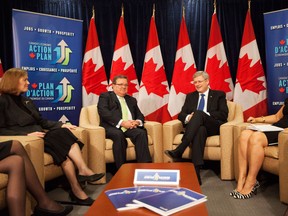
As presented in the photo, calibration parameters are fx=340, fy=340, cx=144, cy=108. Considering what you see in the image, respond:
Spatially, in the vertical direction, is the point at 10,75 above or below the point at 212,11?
below

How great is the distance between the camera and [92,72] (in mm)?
4516

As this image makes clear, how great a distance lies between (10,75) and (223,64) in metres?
2.75

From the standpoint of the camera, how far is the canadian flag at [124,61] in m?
4.57

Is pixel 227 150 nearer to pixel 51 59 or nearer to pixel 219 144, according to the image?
pixel 219 144

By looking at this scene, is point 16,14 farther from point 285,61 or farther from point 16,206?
point 285,61

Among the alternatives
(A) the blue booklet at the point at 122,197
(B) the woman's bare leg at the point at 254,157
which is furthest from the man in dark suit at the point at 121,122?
(A) the blue booklet at the point at 122,197

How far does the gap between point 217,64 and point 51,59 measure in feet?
7.02

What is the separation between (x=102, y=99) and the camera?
3.80m

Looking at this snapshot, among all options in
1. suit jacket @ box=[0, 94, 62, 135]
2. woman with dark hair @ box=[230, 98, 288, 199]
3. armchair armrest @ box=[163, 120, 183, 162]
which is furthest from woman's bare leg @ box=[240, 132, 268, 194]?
suit jacket @ box=[0, 94, 62, 135]

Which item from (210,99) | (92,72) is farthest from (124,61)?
(210,99)

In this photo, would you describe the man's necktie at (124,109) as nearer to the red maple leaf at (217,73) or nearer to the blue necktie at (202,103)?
the blue necktie at (202,103)

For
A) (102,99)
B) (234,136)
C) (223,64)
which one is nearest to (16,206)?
(102,99)

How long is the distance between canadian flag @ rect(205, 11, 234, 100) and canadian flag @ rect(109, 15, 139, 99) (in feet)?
3.27

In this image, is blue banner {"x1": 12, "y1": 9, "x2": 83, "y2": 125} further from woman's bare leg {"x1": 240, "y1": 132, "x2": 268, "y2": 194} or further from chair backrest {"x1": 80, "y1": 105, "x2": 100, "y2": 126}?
woman's bare leg {"x1": 240, "y1": 132, "x2": 268, "y2": 194}
